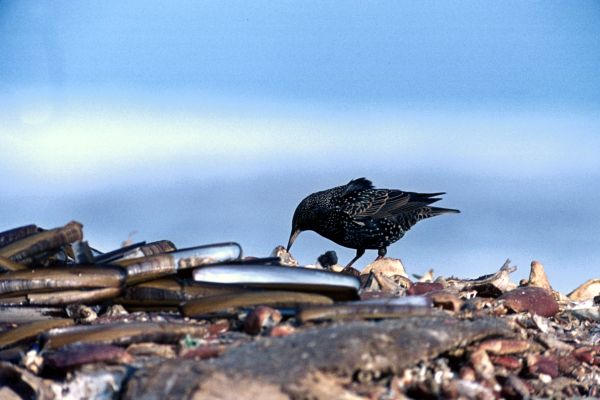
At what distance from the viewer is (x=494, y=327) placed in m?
4.89

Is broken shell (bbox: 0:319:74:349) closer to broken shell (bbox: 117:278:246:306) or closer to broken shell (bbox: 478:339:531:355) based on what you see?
broken shell (bbox: 117:278:246:306)

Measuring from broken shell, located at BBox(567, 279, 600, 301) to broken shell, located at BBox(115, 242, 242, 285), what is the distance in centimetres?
315

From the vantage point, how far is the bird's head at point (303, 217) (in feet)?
50.6

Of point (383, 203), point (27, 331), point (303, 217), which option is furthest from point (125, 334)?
point (303, 217)

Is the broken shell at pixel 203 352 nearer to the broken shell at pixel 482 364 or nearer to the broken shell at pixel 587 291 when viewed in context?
the broken shell at pixel 482 364

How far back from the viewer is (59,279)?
537 centimetres

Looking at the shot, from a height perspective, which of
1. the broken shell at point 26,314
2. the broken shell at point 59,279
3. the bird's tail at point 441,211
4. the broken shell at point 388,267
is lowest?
the broken shell at point 26,314

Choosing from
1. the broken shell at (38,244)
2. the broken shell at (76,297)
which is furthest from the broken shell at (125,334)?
the broken shell at (38,244)

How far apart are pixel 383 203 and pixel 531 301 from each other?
29.5 feet

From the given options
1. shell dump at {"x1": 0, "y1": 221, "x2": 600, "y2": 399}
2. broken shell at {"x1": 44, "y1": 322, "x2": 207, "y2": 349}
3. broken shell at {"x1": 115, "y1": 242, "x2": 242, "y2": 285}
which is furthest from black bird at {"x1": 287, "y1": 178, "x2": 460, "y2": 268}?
broken shell at {"x1": 44, "y1": 322, "x2": 207, "y2": 349}

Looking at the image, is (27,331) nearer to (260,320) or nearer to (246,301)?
(246,301)

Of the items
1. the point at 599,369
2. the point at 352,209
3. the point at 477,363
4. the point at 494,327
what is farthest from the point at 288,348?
the point at 352,209

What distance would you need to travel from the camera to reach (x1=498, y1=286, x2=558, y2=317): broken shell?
5.84 m

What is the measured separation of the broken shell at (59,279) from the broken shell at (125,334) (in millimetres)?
551
